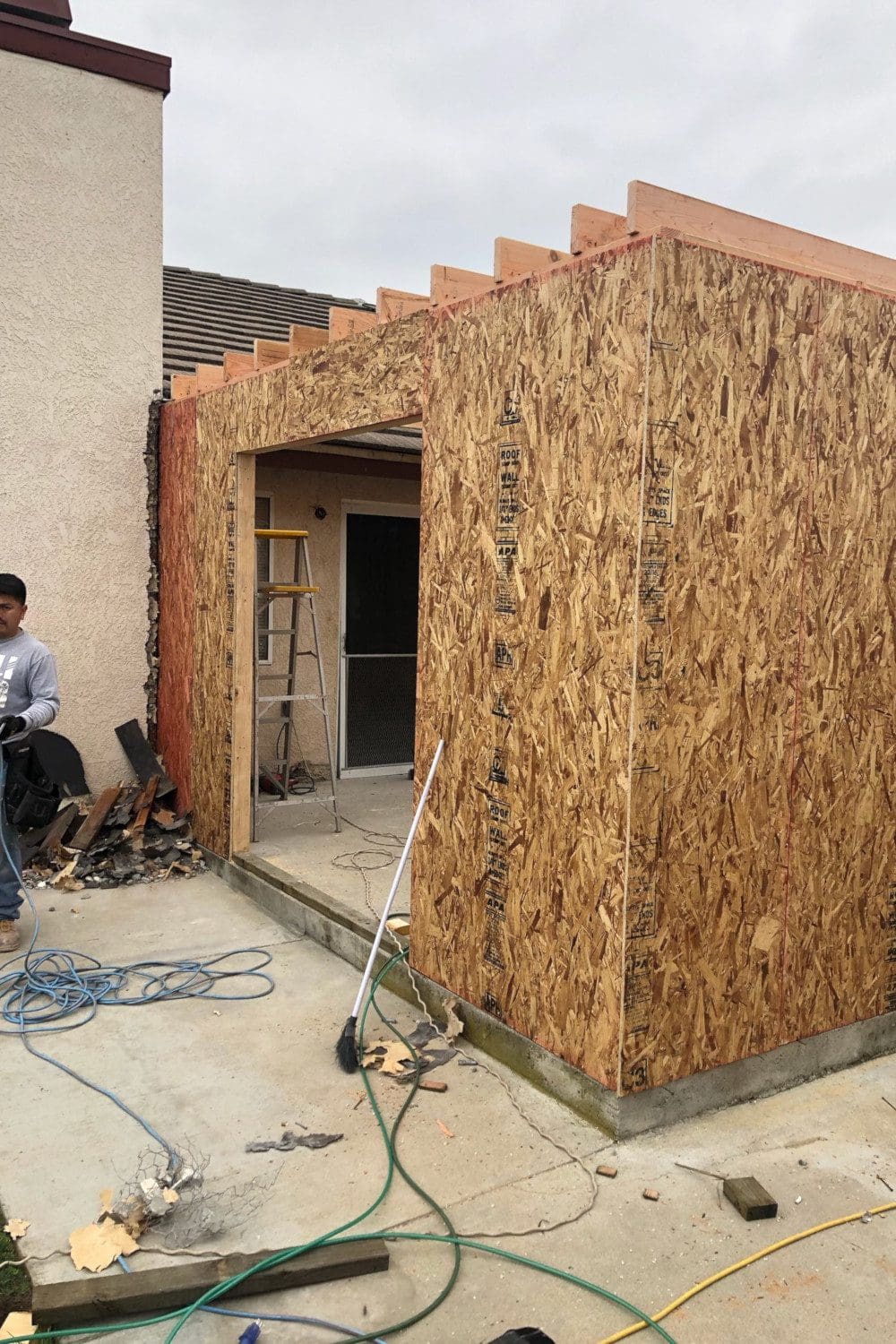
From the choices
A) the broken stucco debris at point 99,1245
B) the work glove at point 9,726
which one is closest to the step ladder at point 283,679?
the work glove at point 9,726

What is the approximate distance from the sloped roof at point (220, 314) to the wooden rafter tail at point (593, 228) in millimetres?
5460

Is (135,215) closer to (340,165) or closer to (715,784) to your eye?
(715,784)

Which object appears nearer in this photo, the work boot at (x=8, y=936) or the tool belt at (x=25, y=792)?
the tool belt at (x=25, y=792)

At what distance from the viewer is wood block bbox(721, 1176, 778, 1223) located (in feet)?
10.4

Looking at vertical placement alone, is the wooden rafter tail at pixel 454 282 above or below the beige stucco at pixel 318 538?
above

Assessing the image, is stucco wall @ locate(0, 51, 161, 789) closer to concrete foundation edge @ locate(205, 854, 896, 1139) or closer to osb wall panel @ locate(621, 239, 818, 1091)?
concrete foundation edge @ locate(205, 854, 896, 1139)

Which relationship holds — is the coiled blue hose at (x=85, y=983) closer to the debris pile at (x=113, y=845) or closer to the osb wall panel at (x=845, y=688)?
the debris pile at (x=113, y=845)

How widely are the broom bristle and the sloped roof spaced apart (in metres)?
5.88

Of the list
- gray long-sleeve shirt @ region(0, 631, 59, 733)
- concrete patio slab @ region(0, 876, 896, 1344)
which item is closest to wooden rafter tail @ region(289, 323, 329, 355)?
gray long-sleeve shirt @ region(0, 631, 59, 733)

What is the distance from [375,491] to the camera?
916 centimetres

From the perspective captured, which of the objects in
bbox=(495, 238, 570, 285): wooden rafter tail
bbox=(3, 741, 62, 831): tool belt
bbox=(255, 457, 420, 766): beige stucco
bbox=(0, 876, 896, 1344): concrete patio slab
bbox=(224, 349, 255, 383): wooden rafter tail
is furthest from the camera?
bbox=(255, 457, 420, 766): beige stucco

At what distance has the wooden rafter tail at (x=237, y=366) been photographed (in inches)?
255

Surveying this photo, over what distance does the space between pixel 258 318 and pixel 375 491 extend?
296 centimetres

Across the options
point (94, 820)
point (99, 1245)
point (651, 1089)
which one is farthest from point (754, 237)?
point (94, 820)
